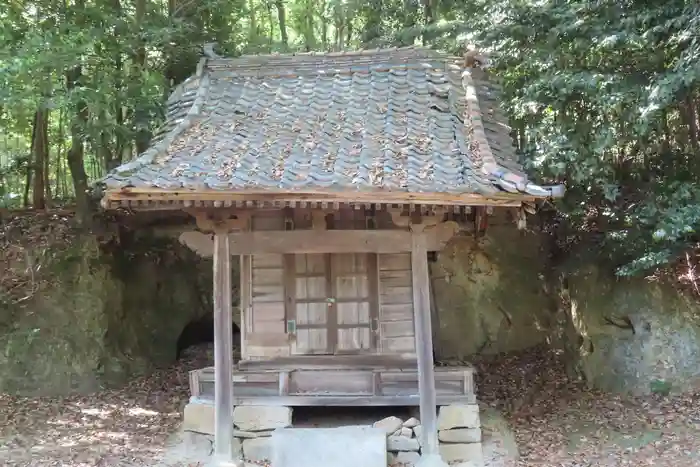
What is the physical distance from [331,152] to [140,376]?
6.93m

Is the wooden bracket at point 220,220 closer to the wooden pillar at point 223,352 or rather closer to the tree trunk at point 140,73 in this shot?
the wooden pillar at point 223,352

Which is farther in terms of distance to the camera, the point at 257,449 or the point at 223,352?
the point at 257,449

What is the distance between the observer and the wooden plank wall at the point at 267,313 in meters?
9.16

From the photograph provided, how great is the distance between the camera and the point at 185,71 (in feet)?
41.7

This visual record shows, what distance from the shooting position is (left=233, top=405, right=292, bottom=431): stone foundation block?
327 inches

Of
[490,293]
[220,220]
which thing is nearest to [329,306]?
[220,220]

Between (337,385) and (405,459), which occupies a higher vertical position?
(337,385)

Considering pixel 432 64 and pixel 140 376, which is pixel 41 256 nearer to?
pixel 140 376

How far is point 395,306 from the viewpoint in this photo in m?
9.24

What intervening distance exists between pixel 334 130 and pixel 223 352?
3.39 m

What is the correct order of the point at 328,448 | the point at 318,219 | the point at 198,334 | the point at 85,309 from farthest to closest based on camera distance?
the point at 198,334 < the point at 85,309 < the point at 318,219 < the point at 328,448

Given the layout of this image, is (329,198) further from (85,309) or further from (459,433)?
Answer: (85,309)

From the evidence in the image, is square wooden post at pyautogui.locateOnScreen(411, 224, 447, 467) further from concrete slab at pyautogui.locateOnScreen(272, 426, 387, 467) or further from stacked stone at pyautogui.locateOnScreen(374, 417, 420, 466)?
concrete slab at pyautogui.locateOnScreen(272, 426, 387, 467)

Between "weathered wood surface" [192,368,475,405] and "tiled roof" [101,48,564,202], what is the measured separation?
3170 millimetres
